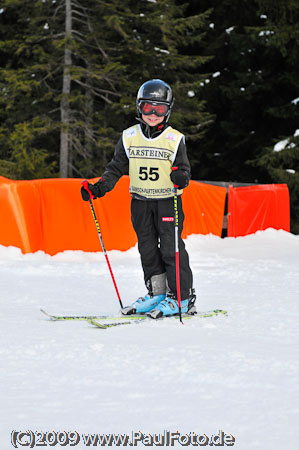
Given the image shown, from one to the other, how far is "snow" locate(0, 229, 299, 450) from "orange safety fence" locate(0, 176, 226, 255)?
3582 mm

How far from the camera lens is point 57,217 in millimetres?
10477

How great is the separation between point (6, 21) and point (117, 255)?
55.5 ft

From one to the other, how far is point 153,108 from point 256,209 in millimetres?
9248

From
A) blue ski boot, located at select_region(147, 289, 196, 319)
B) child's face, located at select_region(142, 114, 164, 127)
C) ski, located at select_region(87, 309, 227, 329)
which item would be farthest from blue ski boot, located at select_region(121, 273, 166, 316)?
child's face, located at select_region(142, 114, 164, 127)

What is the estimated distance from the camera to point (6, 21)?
80.8 feet

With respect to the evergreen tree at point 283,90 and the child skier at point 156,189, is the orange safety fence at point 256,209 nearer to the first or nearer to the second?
the evergreen tree at point 283,90

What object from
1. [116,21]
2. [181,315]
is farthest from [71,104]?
[181,315]

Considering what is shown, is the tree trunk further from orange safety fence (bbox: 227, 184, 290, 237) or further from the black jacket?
the black jacket

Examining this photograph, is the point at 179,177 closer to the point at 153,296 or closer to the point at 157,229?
the point at 157,229

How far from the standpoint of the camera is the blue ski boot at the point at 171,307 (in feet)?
15.7

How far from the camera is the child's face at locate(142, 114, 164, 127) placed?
491 centimetres

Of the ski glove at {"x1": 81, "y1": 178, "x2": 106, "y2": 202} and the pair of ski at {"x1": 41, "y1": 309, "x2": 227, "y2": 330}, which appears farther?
the ski glove at {"x1": 81, "y1": 178, "x2": 106, "y2": 202}

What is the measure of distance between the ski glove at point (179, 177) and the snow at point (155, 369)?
1.00 meters

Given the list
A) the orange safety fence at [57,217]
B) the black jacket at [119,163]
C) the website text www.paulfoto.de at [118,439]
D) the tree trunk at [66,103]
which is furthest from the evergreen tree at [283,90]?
the website text www.paulfoto.de at [118,439]
